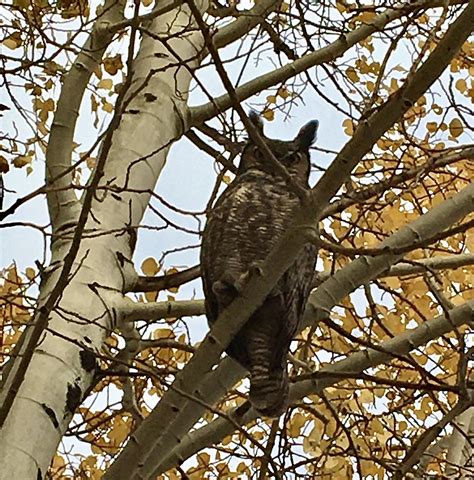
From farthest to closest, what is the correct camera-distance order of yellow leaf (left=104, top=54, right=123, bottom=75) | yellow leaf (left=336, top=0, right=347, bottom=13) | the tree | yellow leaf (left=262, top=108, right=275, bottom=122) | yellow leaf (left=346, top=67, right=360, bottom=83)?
yellow leaf (left=336, top=0, right=347, bottom=13), yellow leaf (left=262, top=108, right=275, bottom=122), yellow leaf (left=346, top=67, right=360, bottom=83), yellow leaf (left=104, top=54, right=123, bottom=75), the tree

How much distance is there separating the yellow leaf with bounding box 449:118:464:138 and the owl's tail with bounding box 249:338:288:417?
3.93ft

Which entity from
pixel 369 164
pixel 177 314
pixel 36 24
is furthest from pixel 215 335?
pixel 369 164

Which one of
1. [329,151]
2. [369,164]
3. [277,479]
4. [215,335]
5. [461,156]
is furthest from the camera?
[369,164]

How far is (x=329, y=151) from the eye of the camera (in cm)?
271

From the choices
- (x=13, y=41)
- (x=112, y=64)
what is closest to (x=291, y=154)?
(x=112, y=64)

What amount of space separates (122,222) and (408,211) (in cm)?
159

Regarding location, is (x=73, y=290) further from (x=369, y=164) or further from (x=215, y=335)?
(x=369, y=164)

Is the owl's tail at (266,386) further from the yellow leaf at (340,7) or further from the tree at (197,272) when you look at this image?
the yellow leaf at (340,7)

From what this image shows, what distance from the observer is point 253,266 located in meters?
1.92

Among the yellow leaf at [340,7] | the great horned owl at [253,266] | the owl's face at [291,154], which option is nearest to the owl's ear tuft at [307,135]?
the owl's face at [291,154]

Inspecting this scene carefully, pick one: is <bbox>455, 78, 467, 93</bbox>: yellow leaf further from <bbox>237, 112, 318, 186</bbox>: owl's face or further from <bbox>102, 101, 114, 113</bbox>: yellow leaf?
<bbox>102, 101, 114, 113</bbox>: yellow leaf

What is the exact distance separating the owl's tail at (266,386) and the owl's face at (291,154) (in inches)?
27.3

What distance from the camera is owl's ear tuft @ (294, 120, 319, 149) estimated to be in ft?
8.98

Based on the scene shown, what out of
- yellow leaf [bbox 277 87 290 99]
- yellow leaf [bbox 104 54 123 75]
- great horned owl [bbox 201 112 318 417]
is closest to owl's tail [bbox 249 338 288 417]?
great horned owl [bbox 201 112 318 417]
